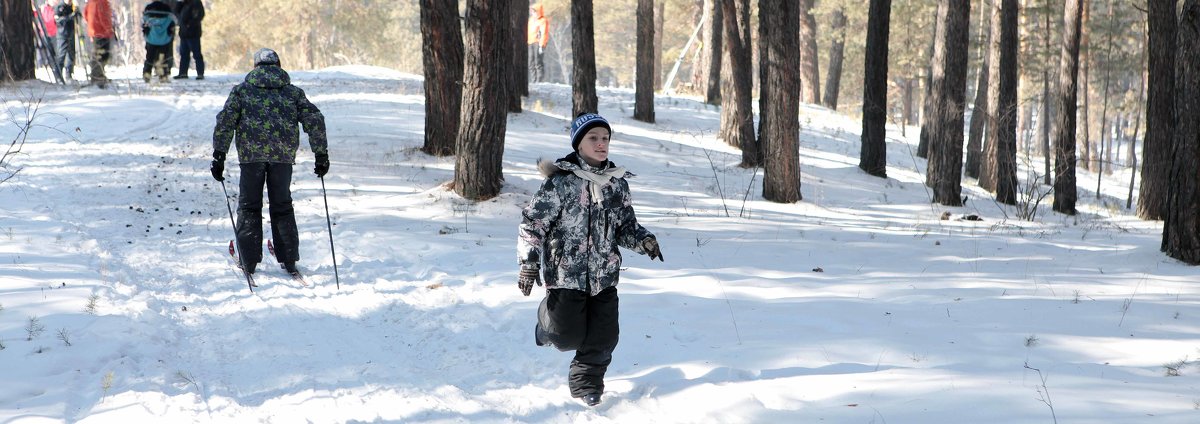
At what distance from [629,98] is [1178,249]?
18770mm

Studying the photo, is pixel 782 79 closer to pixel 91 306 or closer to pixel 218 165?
pixel 218 165

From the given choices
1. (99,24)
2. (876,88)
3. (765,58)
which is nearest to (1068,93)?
(876,88)

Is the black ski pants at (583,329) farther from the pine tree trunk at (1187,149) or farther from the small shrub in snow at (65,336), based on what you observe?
the pine tree trunk at (1187,149)

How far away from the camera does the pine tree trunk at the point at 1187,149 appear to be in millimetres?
7914

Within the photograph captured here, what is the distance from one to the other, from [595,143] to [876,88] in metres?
12.9

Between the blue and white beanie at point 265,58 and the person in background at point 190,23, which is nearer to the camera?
the blue and white beanie at point 265,58

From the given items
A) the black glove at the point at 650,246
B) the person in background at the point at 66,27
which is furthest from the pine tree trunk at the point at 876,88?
the person in background at the point at 66,27

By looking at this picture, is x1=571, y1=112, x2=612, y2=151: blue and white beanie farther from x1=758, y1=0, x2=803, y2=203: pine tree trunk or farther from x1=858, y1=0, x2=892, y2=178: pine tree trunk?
x1=858, y1=0, x2=892, y2=178: pine tree trunk

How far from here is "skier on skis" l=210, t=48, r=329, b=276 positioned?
7227 millimetres

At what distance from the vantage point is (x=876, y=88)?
1633 cm

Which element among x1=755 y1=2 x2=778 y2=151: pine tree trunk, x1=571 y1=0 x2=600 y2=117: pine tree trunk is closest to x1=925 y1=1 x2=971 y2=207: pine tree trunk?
x1=755 y1=2 x2=778 y2=151: pine tree trunk

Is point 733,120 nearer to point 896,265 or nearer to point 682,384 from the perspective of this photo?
point 896,265

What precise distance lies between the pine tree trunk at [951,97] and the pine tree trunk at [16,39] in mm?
17481

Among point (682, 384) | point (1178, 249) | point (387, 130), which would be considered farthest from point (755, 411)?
point (387, 130)
